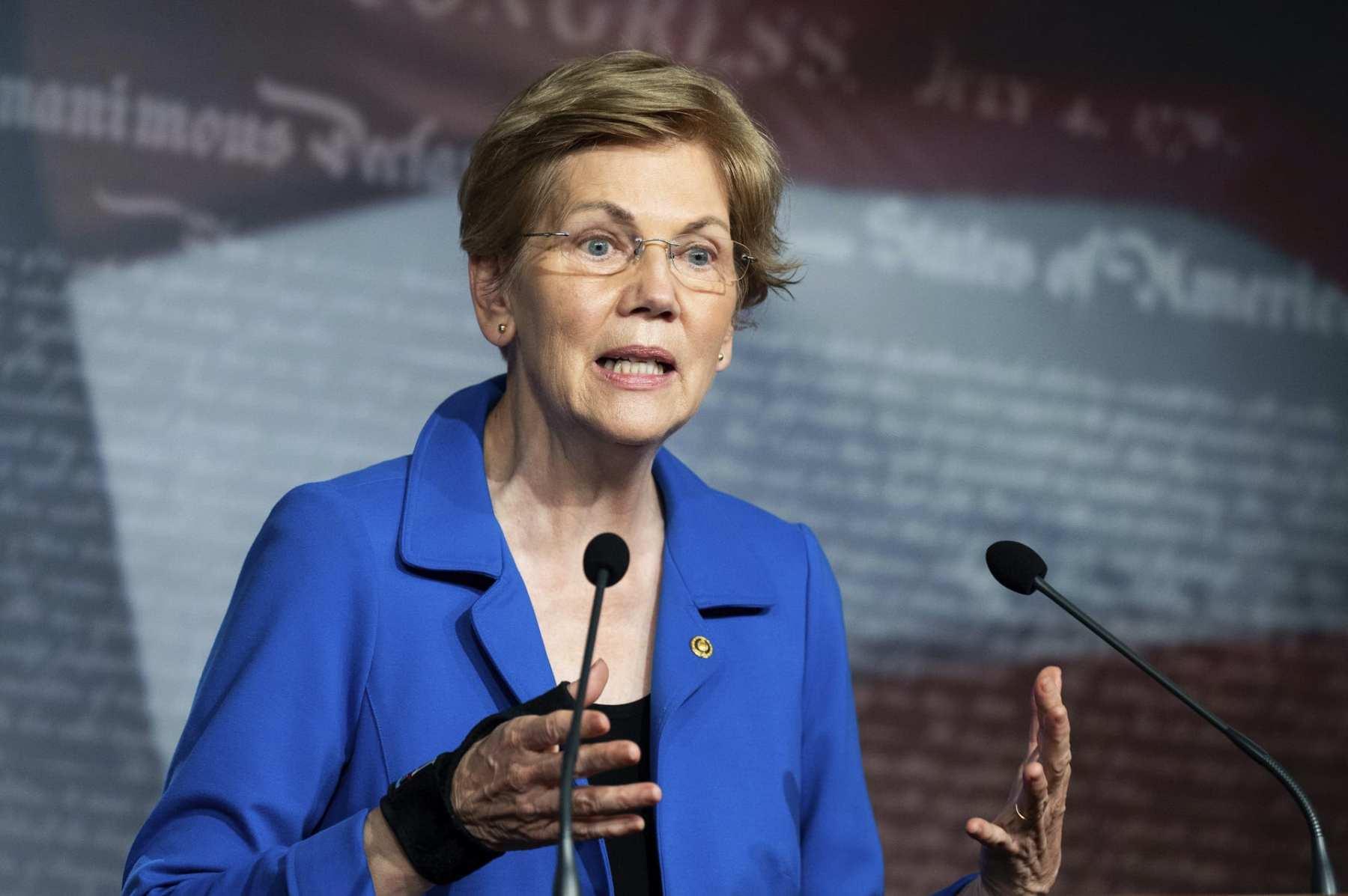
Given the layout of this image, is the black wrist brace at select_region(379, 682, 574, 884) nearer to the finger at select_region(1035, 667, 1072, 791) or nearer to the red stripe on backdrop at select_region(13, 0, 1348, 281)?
the finger at select_region(1035, 667, 1072, 791)

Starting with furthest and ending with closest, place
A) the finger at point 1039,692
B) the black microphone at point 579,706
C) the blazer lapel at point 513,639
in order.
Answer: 1. the blazer lapel at point 513,639
2. the finger at point 1039,692
3. the black microphone at point 579,706

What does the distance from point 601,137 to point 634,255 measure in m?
0.14

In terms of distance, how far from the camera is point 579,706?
108cm

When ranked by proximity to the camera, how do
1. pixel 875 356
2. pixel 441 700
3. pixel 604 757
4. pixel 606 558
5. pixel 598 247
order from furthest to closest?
pixel 875 356 → pixel 598 247 → pixel 441 700 → pixel 606 558 → pixel 604 757

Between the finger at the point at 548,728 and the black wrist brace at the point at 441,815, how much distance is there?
0.03 meters

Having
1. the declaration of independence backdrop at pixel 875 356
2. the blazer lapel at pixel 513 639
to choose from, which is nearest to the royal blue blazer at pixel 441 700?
the blazer lapel at pixel 513 639

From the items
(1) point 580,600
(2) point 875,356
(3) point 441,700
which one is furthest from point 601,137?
(2) point 875,356

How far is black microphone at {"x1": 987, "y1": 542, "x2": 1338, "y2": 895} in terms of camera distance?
1253mm

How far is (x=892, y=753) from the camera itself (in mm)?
3205

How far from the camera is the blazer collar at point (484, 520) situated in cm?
151

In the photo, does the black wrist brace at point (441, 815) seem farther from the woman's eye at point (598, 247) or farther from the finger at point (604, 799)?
the woman's eye at point (598, 247)

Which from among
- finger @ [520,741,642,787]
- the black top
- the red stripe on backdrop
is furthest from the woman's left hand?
the red stripe on backdrop

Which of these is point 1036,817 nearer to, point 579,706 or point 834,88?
point 579,706

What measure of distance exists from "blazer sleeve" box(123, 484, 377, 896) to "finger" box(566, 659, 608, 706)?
0.79ft
